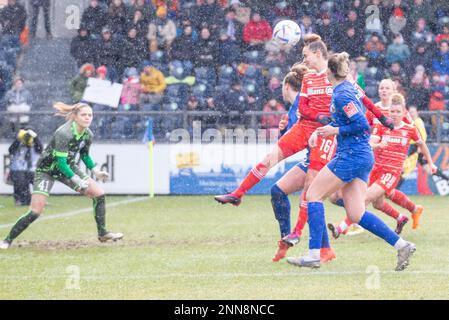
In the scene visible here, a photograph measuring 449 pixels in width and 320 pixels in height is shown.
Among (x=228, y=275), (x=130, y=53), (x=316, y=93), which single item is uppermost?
(x=316, y=93)

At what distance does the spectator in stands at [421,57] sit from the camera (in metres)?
24.0

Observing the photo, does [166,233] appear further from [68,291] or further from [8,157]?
[8,157]

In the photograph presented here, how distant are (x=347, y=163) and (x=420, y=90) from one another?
13273 mm

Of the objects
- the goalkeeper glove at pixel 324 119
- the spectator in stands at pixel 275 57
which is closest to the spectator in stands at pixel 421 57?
the spectator in stands at pixel 275 57

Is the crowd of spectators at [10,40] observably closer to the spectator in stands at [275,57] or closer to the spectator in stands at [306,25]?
the spectator in stands at [275,57]

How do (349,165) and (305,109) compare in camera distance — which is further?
(305,109)

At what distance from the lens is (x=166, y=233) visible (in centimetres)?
1495

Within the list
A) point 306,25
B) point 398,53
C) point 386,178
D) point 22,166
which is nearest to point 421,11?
point 398,53

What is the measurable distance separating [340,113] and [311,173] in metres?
1.53

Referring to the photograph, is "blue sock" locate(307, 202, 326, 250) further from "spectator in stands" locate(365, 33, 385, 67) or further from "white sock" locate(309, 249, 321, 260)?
"spectator in stands" locate(365, 33, 385, 67)

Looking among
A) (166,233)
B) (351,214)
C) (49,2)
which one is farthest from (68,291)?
(49,2)

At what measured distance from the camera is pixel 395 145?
14125mm

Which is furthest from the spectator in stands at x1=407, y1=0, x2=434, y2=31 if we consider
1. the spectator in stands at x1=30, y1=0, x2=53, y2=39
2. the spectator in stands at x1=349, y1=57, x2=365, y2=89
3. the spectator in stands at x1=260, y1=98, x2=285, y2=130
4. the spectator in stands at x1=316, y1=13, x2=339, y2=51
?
the spectator in stands at x1=30, y1=0, x2=53, y2=39

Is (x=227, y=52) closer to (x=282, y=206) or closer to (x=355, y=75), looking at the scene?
(x=355, y=75)
